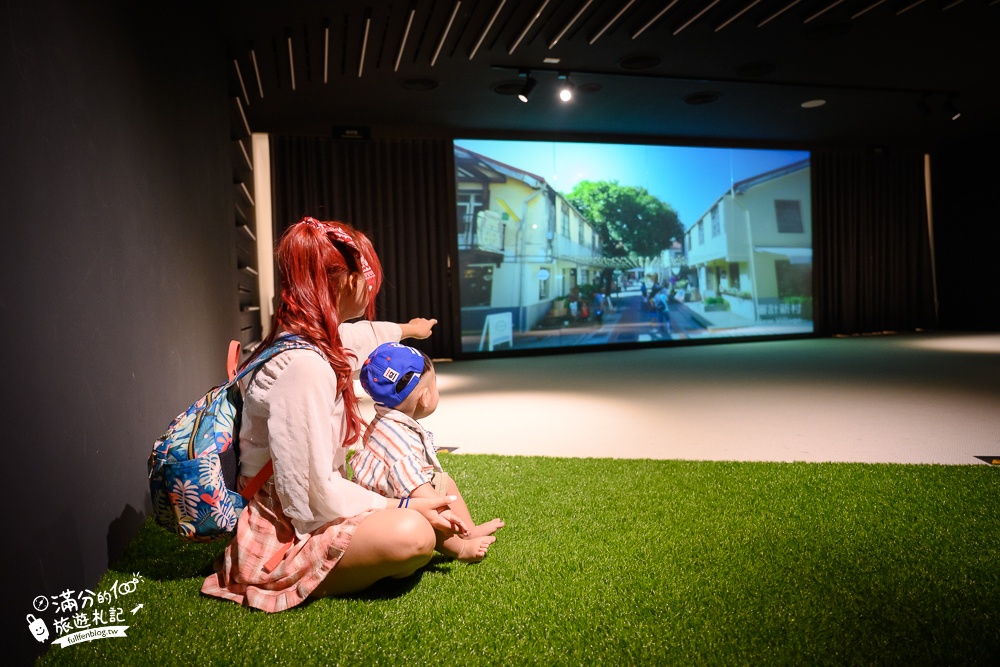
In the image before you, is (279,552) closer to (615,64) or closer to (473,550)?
(473,550)

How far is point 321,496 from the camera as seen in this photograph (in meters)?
1.28

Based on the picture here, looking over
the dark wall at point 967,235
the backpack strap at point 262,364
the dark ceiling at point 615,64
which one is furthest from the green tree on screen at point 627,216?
the backpack strap at point 262,364

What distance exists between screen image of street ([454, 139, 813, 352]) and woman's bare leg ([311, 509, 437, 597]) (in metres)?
6.30

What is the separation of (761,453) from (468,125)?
18.1ft

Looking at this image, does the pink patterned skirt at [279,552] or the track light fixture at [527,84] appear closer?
the pink patterned skirt at [279,552]

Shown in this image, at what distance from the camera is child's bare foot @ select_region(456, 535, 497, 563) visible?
170 cm

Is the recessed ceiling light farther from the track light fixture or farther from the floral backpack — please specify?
the floral backpack

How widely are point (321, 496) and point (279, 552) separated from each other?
23 centimetres

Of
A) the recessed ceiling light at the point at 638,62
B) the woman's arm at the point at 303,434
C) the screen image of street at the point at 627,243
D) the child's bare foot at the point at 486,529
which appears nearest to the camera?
the woman's arm at the point at 303,434

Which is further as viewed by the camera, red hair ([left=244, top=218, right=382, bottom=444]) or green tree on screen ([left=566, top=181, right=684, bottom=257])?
green tree on screen ([left=566, top=181, right=684, bottom=257])

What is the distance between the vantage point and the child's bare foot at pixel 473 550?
170 cm

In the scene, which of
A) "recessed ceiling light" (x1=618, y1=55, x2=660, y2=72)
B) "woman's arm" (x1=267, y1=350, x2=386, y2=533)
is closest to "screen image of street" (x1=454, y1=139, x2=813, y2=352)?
"recessed ceiling light" (x1=618, y1=55, x2=660, y2=72)

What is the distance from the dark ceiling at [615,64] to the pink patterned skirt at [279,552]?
357 cm

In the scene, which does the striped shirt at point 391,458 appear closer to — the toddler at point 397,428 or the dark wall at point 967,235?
the toddler at point 397,428
